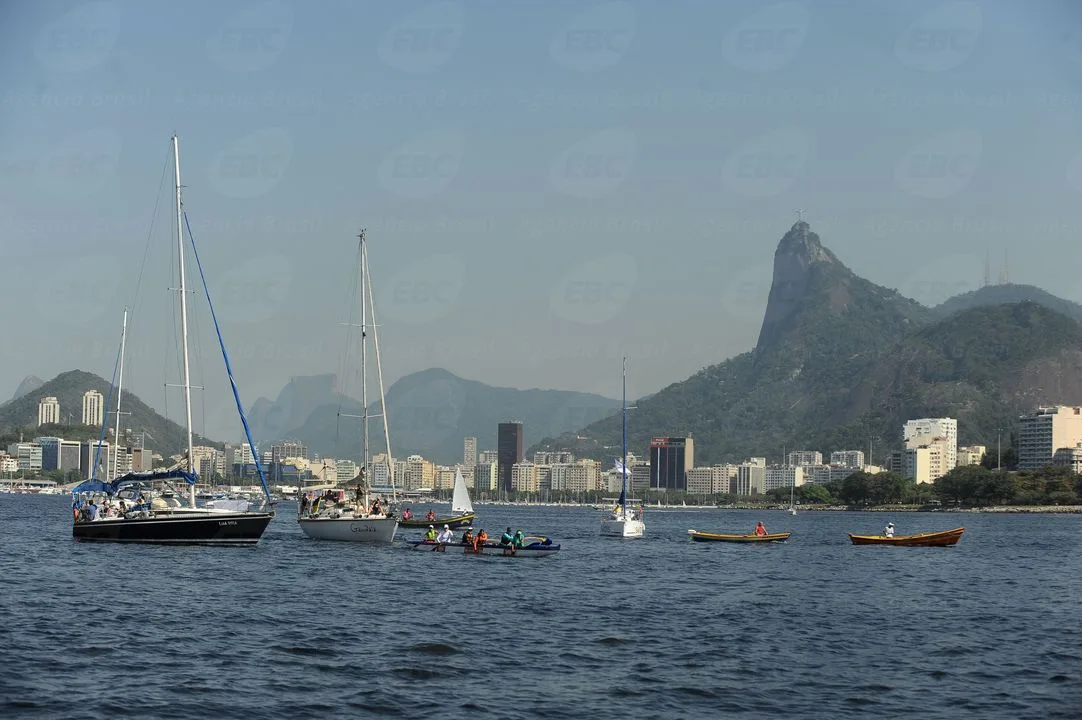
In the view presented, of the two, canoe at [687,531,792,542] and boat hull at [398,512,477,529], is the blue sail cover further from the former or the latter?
canoe at [687,531,792,542]

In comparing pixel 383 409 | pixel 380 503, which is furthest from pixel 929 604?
pixel 383 409

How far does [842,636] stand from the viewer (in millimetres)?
41906

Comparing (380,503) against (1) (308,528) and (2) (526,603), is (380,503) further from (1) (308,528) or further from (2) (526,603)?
(2) (526,603)

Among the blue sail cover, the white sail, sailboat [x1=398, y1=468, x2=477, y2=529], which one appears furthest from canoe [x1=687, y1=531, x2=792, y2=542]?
the blue sail cover

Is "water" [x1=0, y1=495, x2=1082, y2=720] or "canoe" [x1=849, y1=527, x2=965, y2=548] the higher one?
"water" [x1=0, y1=495, x2=1082, y2=720]

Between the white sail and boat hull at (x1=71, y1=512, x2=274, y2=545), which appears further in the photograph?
the white sail

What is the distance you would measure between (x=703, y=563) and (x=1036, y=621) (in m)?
31.7

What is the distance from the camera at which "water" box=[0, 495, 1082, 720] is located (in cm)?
3000

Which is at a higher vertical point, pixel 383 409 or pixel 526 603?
pixel 383 409

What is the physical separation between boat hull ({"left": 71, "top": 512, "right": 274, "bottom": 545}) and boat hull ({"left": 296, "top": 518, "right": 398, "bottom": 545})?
829 cm

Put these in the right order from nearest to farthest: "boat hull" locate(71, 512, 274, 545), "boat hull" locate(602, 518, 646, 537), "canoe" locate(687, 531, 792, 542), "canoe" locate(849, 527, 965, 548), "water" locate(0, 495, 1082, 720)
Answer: "water" locate(0, 495, 1082, 720), "boat hull" locate(71, 512, 274, 545), "canoe" locate(849, 527, 965, 548), "canoe" locate(687, 531, 792, 542), "boat hull" locate(602, 518, 646, 537)

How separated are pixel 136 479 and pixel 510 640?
4399 cm

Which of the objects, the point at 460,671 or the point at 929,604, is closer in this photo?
the point at 460,671

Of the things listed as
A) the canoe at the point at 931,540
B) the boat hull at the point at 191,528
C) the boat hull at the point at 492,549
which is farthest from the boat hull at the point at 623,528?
the boat hull at the point at 191,528
